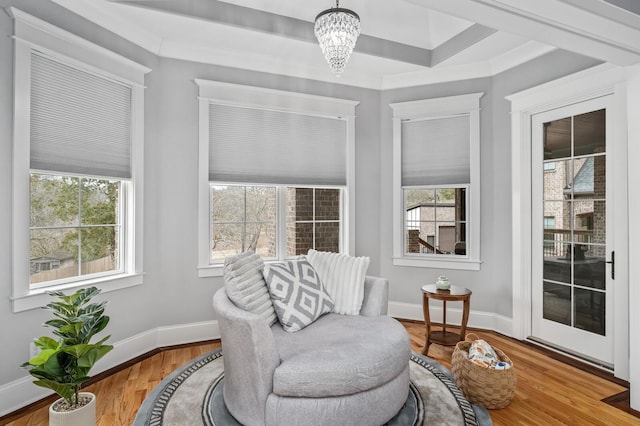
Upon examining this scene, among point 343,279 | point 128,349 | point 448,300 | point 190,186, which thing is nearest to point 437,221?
point 448,300

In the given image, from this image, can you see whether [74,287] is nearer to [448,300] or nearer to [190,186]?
[190,186]

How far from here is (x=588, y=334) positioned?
9.93 feet

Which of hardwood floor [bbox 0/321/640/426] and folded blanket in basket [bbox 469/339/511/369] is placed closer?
hardwood floor [bbox 0/321/640/426]

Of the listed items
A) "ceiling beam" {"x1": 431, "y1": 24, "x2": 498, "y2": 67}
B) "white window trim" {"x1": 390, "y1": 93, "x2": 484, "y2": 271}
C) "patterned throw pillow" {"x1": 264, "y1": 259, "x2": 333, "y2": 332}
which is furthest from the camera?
"white window trim" {"x1": 390, "y1": 93, "x2": 484, "y2": 271}

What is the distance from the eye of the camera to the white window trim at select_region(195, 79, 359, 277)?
344cm

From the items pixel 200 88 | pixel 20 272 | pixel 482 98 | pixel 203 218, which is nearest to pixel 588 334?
pixel 482 98

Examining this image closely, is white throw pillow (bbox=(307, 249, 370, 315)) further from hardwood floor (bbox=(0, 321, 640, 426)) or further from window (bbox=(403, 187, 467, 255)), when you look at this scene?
window (bbox=(403, 187, 467, 255))

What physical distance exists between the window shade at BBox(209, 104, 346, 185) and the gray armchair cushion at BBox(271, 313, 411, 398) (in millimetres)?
1751

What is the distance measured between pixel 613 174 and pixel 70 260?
13.6 feet

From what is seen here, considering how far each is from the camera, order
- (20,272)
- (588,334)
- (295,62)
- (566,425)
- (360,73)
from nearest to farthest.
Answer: (566,425), (20,272), (588,334), (295,62), (360,73)

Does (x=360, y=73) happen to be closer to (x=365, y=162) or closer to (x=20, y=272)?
(x=365, y=162)

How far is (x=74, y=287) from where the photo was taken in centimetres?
268

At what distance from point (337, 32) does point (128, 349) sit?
9.49 ft

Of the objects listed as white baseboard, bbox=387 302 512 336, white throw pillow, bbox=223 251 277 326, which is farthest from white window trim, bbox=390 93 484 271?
white throw pillow, bbox=223 251 277 326
